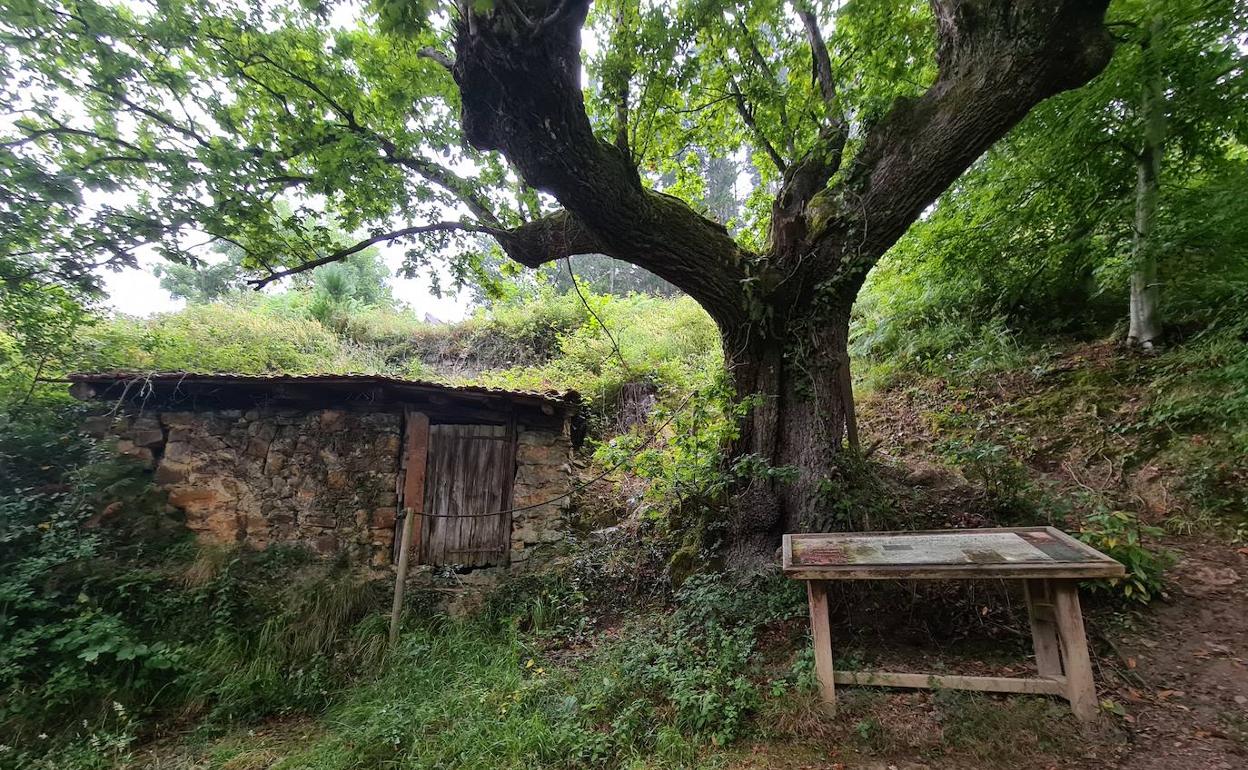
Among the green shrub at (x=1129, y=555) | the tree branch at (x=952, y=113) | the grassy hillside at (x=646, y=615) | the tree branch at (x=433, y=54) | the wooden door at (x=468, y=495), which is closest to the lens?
the grassy hillside at (x=646, y=615)

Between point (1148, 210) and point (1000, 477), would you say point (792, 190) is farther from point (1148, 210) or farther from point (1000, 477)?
point (1148, 210)

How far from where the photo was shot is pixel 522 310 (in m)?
11.7

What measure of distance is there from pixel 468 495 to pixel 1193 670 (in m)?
6.17

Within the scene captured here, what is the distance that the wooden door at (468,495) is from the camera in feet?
19.4

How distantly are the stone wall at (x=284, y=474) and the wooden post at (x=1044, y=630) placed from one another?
4.57 meters

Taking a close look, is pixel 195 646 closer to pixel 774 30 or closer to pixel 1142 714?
pixel 1142 714

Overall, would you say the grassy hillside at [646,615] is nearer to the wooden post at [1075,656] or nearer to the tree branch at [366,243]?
the wooden post at [1075,656]

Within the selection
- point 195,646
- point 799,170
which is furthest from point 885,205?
point 195,646

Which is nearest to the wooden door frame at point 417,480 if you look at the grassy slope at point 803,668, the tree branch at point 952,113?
the grassy slope at point 803,668

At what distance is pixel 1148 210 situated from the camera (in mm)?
5078

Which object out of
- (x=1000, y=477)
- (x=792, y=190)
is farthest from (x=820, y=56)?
(x=1000, y=477)

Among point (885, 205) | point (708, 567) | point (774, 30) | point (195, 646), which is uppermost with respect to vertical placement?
point (774, 30)

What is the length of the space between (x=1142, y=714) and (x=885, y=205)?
12.1ft

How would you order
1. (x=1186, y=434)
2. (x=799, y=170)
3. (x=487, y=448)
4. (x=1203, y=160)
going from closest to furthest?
(x=1186, y=434) → (x=799, y=170) → (x=1203, y=160) → (x=487, y=448)
